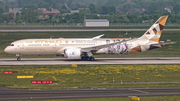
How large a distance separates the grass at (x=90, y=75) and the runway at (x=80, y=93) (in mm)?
1947

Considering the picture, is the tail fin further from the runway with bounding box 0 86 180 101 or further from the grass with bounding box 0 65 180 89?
the runway with bounding box 0 86 180 101

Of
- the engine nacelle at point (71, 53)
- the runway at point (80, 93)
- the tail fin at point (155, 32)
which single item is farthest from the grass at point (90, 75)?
the tail fin at point (155, 32)

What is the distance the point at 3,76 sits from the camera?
37.4 meters

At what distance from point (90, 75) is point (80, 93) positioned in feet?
35.1

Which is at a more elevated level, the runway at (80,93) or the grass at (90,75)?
the grass at (90,75)

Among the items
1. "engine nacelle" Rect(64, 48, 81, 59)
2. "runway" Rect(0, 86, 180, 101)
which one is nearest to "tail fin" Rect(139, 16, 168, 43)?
"engine nacelle" Rect(64, 48, 81, 59)

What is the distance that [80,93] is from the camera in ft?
91.0

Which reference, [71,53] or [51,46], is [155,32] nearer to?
[71,53]

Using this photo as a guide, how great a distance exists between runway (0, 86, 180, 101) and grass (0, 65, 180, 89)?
6.39 feet

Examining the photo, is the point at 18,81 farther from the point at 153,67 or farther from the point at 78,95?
the point at 153,67

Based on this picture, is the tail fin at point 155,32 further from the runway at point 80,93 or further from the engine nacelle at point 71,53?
the runway at point 80,93

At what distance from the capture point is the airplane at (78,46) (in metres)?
53.2

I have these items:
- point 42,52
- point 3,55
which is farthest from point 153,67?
point 3,55

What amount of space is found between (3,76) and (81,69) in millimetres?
11327
